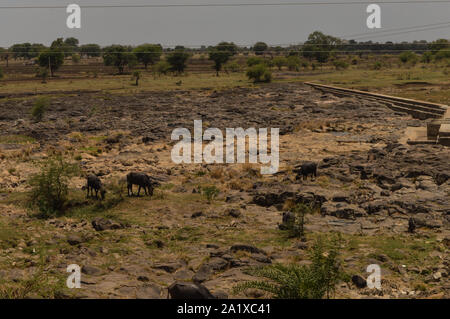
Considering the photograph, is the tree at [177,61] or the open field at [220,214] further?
the tree at [177,61]

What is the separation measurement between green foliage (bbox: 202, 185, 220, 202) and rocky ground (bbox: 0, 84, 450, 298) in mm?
259

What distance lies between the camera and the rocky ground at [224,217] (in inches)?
396

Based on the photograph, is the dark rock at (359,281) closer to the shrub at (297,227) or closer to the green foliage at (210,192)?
the shrub at (297,227)

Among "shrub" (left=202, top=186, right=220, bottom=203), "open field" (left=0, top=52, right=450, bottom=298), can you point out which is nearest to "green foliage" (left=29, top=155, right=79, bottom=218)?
Result: "open field" (left=0, top=52, right=450, bottom=298)

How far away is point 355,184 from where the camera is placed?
17.4m

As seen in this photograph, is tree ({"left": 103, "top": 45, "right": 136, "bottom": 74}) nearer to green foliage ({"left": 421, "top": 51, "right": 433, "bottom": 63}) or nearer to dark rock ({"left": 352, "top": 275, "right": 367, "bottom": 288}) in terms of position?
green foliage ({"left": 421, "top": 51, "right": 433, "bottom": 63})

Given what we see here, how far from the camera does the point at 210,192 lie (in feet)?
54.0

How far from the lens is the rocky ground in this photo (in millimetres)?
10055

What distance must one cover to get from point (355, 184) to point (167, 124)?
18729 millimetres

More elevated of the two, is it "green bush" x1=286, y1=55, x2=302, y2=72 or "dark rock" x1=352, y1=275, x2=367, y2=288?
"green bush" x1=286, y1=55, x2=302, y2=72

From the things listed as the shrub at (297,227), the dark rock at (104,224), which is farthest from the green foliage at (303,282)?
the dark rock at (104,224)

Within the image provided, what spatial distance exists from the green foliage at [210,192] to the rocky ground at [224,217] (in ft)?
0.85

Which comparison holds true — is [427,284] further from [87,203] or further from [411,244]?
[87,203]

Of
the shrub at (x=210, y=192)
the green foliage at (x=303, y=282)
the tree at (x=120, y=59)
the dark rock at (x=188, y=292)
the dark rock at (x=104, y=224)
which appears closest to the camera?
the dark rock at (x=188, y=292)
